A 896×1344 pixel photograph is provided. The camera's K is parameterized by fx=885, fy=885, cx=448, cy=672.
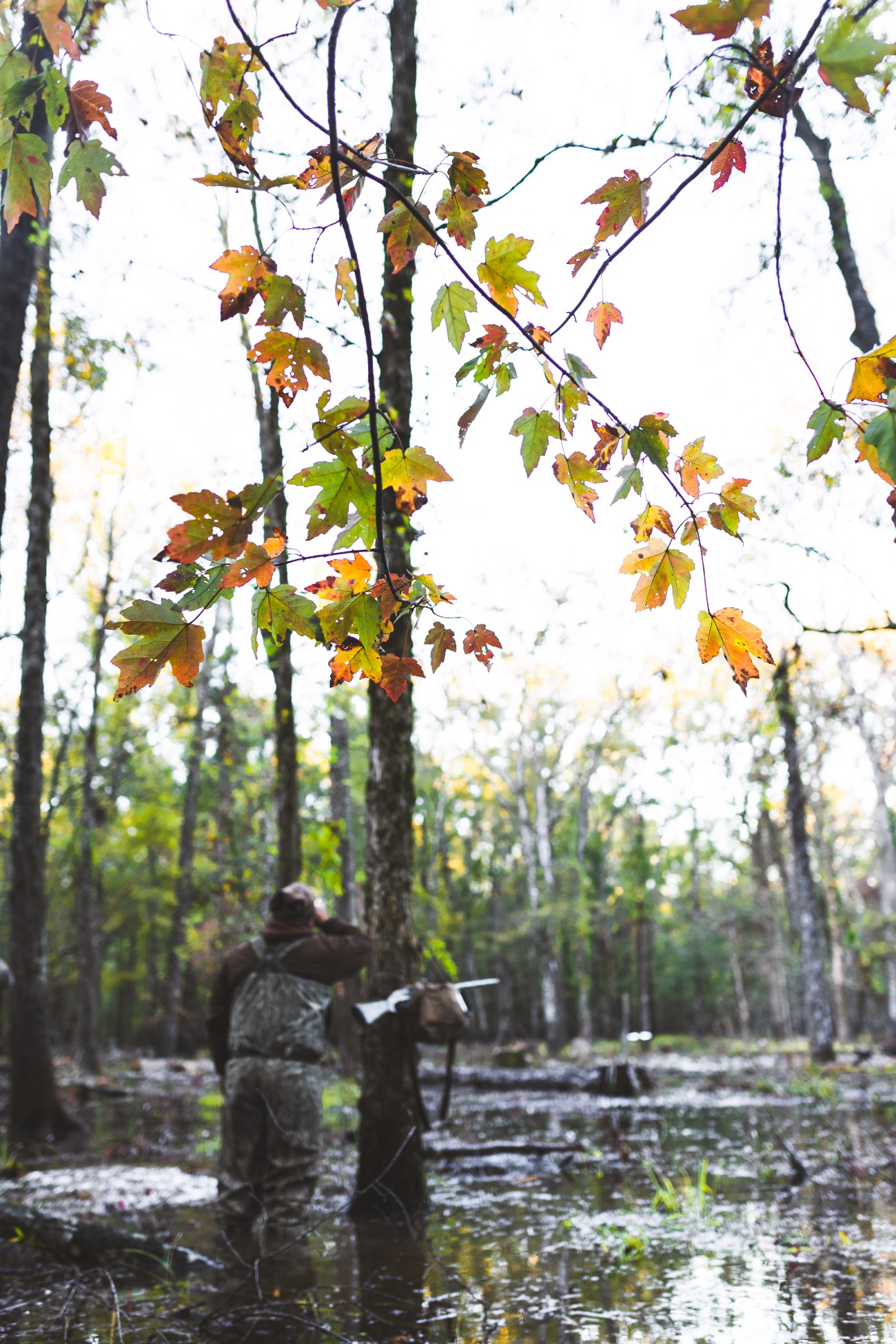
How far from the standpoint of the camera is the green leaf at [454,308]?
1682 mm

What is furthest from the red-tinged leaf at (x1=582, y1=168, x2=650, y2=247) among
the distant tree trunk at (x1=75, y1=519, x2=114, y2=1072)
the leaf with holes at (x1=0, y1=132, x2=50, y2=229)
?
the distant tree trunk at (x1=75, y1=519, x2=114, y2=1072)

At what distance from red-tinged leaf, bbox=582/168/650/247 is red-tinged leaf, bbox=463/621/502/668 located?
0.78 m

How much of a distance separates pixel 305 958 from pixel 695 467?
4.72 metres

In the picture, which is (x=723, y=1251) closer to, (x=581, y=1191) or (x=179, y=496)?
(x=581, y=1191)

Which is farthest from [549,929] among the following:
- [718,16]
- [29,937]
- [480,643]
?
[718,16]

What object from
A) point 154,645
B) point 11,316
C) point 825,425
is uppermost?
point 11,316

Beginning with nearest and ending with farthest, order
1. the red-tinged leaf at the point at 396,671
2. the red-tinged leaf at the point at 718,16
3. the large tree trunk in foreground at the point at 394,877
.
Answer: the red-tinged leaf at the point at 718,16 → the red-tinged leaf at the point at 396,671 → the large tree trunk in foreground at the point at 394,877

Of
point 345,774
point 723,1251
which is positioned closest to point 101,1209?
point 723,1251

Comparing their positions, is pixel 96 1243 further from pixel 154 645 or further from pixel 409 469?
pixel 409 469

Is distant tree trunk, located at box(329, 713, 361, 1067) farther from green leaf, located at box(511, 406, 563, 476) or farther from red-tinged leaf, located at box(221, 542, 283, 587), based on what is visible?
red-tinged leaf, located at box(221, 542, 283, 587)

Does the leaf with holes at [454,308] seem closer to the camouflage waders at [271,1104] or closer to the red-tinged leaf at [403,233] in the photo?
the red-tinged leaf at [403,233]

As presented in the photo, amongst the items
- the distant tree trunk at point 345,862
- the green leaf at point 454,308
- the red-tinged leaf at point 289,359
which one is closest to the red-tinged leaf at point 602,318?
the green leaf at point 454,308

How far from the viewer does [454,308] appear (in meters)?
1.69

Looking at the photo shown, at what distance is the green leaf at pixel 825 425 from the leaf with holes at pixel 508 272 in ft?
1.72
